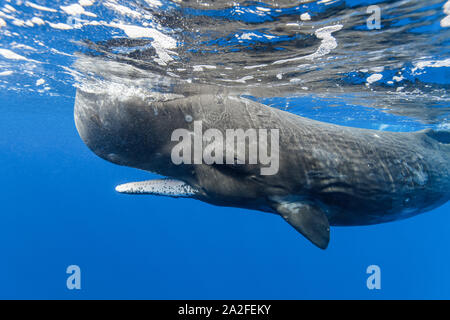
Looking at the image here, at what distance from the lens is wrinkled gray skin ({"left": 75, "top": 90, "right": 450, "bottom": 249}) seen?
4102mm

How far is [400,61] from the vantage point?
10.0 metres

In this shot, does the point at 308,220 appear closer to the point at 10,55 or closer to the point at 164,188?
the point at 164,188

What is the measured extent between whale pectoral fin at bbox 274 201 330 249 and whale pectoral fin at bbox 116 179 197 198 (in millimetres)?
1490

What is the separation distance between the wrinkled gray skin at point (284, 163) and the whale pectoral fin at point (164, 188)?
12 centimetres

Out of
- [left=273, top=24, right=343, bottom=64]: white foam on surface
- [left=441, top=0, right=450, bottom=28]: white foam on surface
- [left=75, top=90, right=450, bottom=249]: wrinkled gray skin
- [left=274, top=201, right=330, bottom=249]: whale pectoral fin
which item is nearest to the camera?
[left=274, top=201, right=330, bottom=249]: whale pectoral fin

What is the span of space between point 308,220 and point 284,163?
95 cm

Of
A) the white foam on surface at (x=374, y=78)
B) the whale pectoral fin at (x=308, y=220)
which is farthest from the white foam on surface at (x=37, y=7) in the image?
the white foam on surface at (x=374, y=78)

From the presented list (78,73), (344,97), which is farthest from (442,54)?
(78,73)

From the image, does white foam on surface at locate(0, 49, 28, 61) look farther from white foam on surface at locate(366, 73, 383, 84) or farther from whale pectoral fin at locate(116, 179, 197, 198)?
white foam on surface at locate(366, 73, 383, 84)

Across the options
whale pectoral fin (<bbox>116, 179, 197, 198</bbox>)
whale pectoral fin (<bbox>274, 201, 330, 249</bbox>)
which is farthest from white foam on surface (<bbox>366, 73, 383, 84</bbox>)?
whale pectoral fin (<bbox>116, 179, 197, 198</bbox>)

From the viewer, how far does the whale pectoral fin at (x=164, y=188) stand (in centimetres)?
465

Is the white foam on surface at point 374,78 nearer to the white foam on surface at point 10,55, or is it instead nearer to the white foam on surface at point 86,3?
the white foam on surface at point 86,3

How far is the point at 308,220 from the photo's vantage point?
417 centimetres

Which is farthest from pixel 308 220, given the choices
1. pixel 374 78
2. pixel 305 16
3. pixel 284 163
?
pixel 374 78
